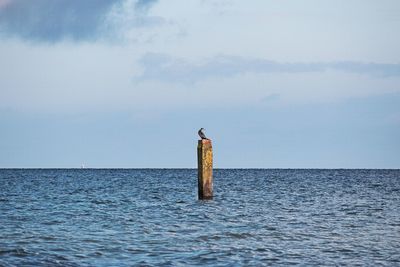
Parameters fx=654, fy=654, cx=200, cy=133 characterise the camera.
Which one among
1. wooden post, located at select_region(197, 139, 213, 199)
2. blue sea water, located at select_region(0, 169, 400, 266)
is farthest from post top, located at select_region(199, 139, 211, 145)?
blue sea water, located at select_region(0, 169, 400, 266)

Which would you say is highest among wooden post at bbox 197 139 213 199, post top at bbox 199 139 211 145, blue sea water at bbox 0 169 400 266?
post top at bbox 199 139 211 145

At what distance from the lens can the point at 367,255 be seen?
17.4 meters

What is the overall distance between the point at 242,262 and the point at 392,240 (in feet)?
21.2

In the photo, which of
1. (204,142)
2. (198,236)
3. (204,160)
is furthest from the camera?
(204,142)

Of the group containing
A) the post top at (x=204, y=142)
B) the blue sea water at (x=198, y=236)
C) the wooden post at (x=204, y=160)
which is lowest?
the blue sea water at (x=198, y=236)

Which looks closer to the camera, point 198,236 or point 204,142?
point 198,236

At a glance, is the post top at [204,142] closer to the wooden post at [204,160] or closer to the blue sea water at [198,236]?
the wooden post at [204,160]

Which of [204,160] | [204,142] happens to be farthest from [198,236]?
[204,142]

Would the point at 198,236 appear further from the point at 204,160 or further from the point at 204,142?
A: the point at 204,142

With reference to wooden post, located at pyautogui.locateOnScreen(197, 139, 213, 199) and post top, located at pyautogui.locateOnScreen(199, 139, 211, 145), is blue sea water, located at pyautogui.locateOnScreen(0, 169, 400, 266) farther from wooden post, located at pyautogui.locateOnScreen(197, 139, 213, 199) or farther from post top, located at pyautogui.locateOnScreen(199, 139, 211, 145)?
post top, located at pyautogui.locateOnScreen(199, 139, 211, 145)

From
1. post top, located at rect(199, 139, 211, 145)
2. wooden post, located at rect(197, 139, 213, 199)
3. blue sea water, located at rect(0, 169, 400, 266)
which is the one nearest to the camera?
blue sea water, located at rect(0, 169, 400, 266)

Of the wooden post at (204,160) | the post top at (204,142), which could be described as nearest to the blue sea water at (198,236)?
the wooden post at (204,160)

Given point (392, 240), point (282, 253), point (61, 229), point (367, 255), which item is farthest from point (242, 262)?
point (61, 229)

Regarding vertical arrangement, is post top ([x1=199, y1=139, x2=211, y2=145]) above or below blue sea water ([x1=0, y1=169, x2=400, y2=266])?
above
